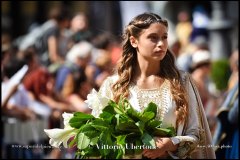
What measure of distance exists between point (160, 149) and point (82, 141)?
45 cm

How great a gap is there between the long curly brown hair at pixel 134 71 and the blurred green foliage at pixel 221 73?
9248mm

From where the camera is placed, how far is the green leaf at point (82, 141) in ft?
17.7

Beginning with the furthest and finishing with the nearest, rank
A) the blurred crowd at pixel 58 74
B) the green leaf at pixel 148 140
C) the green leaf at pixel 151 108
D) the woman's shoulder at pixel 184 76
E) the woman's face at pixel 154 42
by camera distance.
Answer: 1. the blurred crowd at pixel 58 74
2. the woman's shoulder at pixel 184 76
3. the woman's face at pixel 154 42
4. the green leaf at pixel 151 108
5. the green leaf at pixel 148 140

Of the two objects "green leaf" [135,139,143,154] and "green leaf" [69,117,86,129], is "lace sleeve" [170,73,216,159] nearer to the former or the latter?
"green leaf" [135,139,143,154]

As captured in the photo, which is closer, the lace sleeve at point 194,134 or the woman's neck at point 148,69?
the lace sleeve at point 194,134

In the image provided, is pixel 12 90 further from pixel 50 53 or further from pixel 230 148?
pixel 230 148

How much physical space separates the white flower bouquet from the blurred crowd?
4704mm

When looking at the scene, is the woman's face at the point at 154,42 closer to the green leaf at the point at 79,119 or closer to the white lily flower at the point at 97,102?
the white lily flower at the point at 97,102

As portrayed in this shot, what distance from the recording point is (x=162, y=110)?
5527mm

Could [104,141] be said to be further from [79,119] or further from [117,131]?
[79,119]

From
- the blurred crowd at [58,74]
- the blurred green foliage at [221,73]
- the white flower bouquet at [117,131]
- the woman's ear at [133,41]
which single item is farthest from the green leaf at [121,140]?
the blurred green foliage at [221,73]

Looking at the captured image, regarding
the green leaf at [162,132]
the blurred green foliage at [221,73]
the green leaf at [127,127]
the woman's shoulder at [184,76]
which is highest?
the woman's shoulder at [184,76]

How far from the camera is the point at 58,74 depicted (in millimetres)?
12648

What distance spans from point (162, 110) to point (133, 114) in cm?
19
